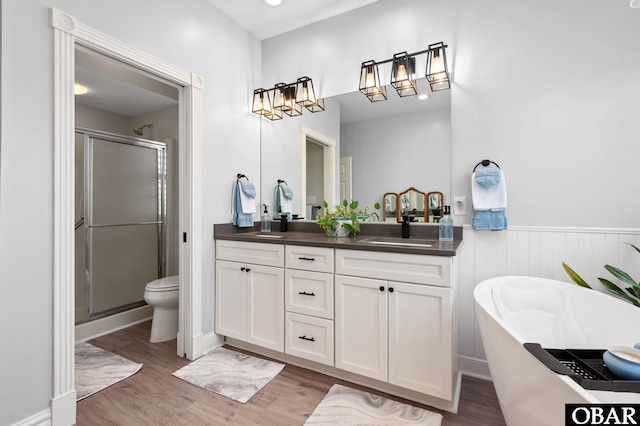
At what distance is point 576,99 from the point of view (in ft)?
6.16

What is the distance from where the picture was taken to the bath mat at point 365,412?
1.66m

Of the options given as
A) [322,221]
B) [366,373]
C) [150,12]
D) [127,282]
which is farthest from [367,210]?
[127,282]

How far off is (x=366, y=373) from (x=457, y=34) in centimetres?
234

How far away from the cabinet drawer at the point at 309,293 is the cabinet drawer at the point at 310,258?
0.04 meters

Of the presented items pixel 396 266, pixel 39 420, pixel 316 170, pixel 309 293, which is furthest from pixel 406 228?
pixel 39 420

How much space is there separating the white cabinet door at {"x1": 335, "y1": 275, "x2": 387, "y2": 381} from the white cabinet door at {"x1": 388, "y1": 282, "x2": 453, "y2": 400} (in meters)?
0.05

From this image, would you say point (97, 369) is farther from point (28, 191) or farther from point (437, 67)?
point (437, 67)

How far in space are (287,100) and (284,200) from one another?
914 mm

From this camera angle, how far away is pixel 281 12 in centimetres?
263

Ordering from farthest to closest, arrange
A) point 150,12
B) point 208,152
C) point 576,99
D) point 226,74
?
point 226,74 < point 208,152 < point 150,12 < point 576,99

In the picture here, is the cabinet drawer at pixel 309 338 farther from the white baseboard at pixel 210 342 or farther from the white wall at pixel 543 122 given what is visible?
the white wall at pixel 543 122

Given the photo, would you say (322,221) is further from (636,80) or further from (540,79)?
(636,80)

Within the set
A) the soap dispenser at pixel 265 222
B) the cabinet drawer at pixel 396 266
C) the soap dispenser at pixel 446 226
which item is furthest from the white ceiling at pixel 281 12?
the cabinet drawer at pixel 396 266

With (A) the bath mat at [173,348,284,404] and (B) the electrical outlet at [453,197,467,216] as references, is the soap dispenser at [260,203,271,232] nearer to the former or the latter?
(A) the bath mat at [173,348,284,404]
